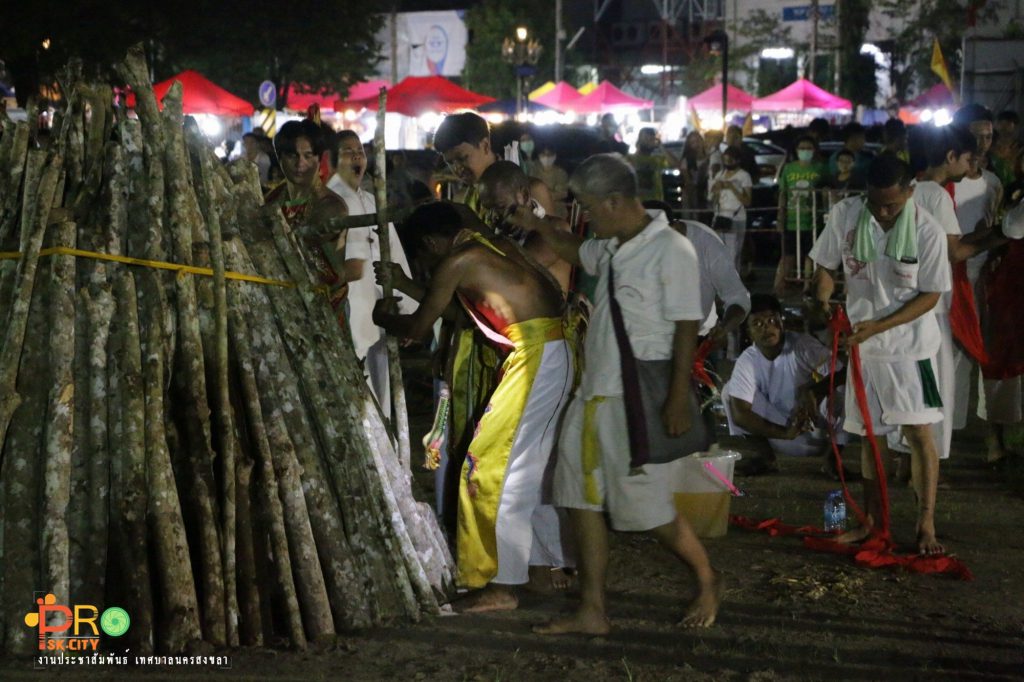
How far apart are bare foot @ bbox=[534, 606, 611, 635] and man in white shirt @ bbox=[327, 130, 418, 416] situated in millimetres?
2388

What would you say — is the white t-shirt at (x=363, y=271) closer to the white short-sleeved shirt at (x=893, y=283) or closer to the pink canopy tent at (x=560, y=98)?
the white short-sleeved shirt at (x=893, y=283)

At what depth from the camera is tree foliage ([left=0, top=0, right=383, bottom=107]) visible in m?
21.3

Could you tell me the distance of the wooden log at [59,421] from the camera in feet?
15.3

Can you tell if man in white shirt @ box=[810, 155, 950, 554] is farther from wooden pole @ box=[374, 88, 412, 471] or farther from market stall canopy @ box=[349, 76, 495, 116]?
market stall canopy @ box=[349, 76, 495, 116]

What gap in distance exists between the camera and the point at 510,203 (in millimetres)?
5746

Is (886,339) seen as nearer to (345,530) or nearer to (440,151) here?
(440,151)

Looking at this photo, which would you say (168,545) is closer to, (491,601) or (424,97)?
(491,601)

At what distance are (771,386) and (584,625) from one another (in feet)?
11.4

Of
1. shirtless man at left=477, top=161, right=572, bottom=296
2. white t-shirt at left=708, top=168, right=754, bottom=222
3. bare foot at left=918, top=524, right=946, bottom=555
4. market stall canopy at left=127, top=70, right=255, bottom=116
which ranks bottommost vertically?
A: bare foot at left=918, top=524, right=946, bottom=555

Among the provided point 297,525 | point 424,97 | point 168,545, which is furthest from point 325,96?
point 168,545

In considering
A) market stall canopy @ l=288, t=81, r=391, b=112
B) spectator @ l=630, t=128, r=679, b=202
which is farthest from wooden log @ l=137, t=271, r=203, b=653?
market stall canopy @ l=288, t=81, r=391, b=112

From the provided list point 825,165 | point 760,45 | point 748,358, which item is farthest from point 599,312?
point 760,45

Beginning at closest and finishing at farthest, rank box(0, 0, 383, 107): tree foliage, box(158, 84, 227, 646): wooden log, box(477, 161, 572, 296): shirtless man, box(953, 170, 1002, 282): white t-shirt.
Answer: box(158, 84, 227, 646): wooden log < box(477, 161, 572, 296): shirtless man < box(953, 170, 1002, 282): white t-shirt < box(0, 0, 383, 107): tree foliage

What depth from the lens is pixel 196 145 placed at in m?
5.37
